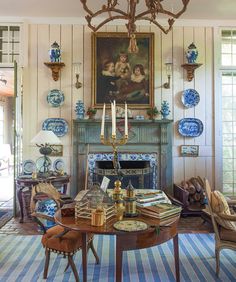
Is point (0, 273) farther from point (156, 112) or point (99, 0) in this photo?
point (99, 0)

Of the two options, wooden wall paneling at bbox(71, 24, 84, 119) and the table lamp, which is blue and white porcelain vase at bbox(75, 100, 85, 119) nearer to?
wooden wall paneling at bbox(71, 24, 84, 119)

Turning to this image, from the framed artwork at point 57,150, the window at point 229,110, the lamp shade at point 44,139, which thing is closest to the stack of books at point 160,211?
the lamp shade at point 44,139

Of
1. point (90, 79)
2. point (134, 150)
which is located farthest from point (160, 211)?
point (90, 79)

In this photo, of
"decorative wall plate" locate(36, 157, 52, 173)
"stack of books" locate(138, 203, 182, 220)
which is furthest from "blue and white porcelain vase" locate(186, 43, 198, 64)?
"stack of books" locate(138, 203, 182, 220)

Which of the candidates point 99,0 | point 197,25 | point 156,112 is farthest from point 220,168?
point 99,0

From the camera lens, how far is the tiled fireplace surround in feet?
17.5

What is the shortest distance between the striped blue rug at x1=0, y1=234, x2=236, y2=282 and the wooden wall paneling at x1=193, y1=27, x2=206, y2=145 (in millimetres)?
2230

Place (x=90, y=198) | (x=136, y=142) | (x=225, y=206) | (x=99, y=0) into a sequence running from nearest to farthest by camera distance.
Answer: (x=90, y=198)
(x=225, y=206)
(x=99, y=0)
(x=136, y=142)

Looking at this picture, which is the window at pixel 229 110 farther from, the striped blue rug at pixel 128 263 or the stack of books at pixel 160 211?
the stack of books at pixel 160 211

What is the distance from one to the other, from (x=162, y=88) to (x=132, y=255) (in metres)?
3.13

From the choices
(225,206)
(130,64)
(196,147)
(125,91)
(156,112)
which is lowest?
(225,206)

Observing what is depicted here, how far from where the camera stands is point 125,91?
542 centimetres

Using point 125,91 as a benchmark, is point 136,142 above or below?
below

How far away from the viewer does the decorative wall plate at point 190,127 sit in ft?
18.0
